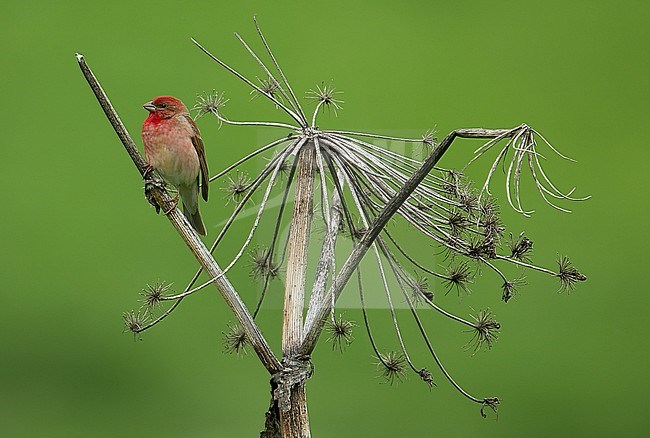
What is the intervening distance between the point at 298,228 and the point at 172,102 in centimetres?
26

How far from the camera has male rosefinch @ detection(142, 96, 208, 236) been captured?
1084mm

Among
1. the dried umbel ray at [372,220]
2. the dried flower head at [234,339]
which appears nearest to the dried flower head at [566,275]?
the dried umbel ray at [372,220]

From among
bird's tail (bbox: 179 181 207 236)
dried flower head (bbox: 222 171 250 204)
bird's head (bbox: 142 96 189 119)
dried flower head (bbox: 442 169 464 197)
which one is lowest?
dried flower head (bbox: 442 169 464 197)

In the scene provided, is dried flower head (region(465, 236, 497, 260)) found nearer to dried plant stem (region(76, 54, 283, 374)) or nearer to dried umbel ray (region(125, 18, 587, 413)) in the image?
dried umbel ray (region(125, 18, 587, 413))

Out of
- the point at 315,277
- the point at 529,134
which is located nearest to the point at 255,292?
the point at 315,277

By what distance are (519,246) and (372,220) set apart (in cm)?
18

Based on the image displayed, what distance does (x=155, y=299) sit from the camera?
0.92 metres

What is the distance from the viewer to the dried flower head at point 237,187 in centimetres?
105

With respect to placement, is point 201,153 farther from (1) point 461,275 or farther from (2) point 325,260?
(1) point 461,275

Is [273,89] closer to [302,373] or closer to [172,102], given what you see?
[172,102]

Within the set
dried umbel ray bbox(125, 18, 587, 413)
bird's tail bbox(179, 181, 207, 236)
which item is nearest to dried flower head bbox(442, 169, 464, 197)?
dried umbel ray bbox(125, 18, 587, 413)

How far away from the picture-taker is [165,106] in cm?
108

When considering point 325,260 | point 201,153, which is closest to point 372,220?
point 325,260

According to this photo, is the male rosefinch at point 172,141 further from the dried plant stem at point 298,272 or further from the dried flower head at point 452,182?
the dried flower head at point 452,182
